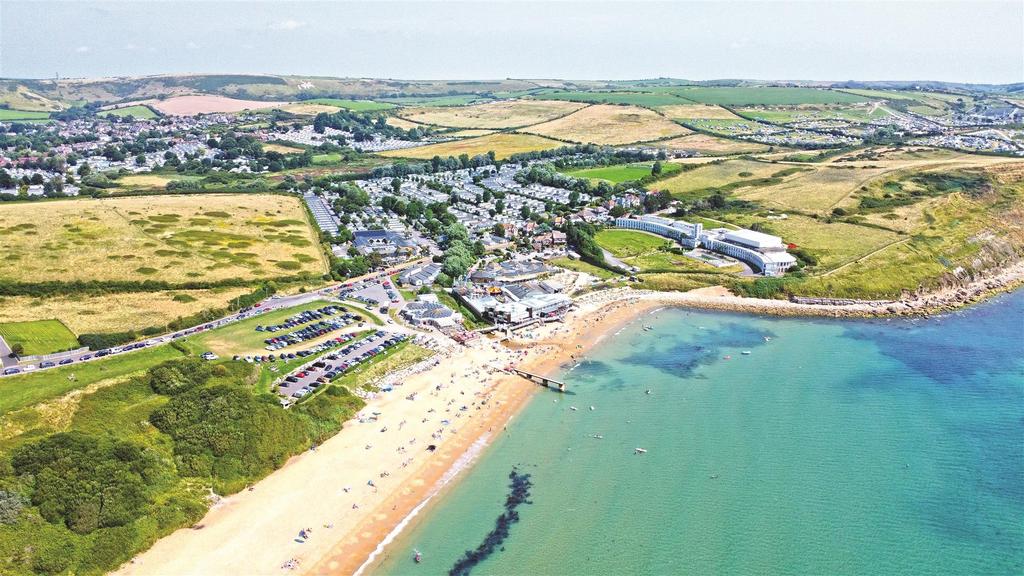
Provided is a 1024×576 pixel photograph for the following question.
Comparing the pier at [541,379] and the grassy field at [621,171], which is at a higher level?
the grassy field at [621,171]

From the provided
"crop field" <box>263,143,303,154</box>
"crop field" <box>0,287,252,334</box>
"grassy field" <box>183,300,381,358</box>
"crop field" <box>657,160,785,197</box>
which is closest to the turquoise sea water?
"grassy field" <box>183,300,381,358</box>

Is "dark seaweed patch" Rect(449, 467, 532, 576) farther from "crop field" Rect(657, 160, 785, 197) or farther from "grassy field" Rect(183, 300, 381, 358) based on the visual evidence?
"crop field" Rect(657, 160, 785, 197)

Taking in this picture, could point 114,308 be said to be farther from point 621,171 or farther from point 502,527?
point 621,171

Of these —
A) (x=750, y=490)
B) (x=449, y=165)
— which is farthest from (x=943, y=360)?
(x=449, y=165)

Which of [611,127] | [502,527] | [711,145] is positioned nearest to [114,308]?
[502,527]

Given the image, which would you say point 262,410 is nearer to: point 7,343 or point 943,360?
point 7,343

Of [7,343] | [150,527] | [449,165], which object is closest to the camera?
[150,527]

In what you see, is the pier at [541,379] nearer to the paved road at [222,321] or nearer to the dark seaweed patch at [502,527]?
the dark seaweed patch at [502,527]

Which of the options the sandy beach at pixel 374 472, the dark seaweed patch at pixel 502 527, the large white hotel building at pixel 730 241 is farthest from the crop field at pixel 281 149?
the dark seaweed patch at pixel 502 527
